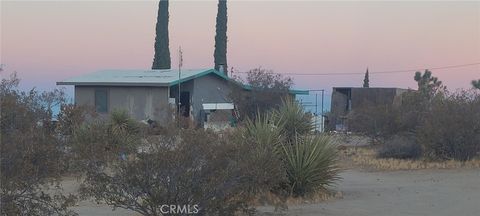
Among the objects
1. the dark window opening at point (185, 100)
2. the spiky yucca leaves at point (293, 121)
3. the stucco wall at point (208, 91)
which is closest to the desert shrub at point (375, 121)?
the spiky yucca leaves at point (293, 121)

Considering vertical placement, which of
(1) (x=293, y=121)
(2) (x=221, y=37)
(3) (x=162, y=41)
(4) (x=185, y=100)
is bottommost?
(1) (x=293, y=121)

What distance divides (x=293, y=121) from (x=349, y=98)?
92.2ft

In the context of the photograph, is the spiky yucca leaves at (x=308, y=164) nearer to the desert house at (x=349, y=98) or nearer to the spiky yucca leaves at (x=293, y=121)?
the spiky yucca leaves at (x=293, y=121)

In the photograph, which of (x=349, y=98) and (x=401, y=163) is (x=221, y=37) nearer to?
(x=349, y=98)

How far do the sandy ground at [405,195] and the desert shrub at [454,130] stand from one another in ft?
5.10

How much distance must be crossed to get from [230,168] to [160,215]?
104 centimetres

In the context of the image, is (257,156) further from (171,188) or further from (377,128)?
(377,128)

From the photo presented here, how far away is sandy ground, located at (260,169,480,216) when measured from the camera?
10766mm

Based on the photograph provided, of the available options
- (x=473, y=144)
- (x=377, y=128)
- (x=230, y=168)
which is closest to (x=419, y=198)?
(x=230, y=168)

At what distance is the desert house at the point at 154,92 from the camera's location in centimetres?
3325

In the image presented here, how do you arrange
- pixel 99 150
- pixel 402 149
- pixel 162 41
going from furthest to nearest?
pixel 162 41, pixel 402 149, pixel 99 150

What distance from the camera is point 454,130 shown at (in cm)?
1908

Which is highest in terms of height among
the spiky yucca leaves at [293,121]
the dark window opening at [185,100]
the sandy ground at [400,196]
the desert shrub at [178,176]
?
the dark window opening at [185,100]

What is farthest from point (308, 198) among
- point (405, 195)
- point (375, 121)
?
point (375, 121)
